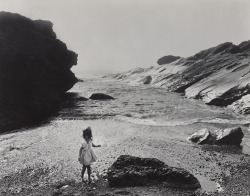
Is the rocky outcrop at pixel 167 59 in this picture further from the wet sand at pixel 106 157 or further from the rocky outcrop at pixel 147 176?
the rocky outcrop at pixel 147 176

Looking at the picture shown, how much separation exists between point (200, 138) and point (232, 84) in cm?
2236

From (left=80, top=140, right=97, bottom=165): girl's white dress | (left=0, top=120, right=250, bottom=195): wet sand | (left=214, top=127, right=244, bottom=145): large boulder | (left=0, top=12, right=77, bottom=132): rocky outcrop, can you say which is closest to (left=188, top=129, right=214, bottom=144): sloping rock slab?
(left=214, top=127, right=244, bottom=145): large boulder

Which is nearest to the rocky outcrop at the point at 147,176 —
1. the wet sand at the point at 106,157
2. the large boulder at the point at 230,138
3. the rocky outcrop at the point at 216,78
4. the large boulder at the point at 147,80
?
the wet sand at the point at 106,157

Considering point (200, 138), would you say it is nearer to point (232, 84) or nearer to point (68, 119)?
point (68, 119)

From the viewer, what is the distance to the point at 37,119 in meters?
34.6

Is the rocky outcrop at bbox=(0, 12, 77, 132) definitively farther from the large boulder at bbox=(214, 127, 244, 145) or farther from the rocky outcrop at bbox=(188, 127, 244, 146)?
the large boulder at bbox=(214, 127, 244, 145)

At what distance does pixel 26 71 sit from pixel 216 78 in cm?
3162

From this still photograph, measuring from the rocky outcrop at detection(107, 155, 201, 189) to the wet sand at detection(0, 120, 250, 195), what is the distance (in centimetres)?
55

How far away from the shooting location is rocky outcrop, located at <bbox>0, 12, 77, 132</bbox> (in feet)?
113

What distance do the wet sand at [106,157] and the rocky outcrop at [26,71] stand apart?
A: 5189mm

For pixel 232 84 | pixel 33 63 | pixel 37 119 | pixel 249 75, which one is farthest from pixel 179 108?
pixel 33 63

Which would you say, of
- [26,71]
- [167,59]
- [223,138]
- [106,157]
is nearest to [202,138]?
[223,138]

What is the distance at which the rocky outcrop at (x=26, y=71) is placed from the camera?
113 ft

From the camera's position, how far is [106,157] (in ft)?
67.8
